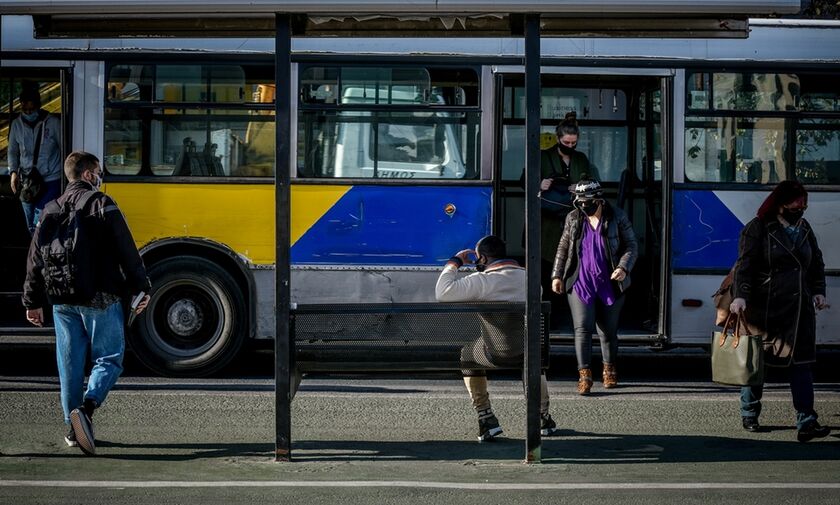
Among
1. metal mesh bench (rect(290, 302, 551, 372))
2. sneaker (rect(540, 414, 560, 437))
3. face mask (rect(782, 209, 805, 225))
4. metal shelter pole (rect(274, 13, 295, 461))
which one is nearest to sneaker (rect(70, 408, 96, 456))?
metal shelter pole (rect(274, 13, 295, 461))

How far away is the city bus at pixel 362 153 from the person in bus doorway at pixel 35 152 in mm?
231

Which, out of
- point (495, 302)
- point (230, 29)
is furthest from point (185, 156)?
point (495, 302)

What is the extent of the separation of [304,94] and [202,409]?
119 inches

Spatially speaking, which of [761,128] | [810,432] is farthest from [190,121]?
[810,432]

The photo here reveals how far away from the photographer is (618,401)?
972cm

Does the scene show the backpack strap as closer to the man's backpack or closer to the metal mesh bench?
the man's backpack

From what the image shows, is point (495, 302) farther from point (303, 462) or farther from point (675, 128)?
point (675, 128)

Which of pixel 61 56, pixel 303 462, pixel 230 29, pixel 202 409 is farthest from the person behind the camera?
pixel 61 56

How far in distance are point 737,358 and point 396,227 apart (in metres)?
3.52

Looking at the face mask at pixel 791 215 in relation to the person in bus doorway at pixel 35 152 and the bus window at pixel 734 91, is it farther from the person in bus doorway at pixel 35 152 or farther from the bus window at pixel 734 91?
the person in bus doorway at pixel 35 152

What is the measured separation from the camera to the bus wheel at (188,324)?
431 inches

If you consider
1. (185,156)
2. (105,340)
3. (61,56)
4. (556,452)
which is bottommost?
(556,452)

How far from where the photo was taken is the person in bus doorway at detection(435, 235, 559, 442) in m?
7.77

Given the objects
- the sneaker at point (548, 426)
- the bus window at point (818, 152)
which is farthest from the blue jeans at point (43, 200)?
the bus window at point (818, 152)
